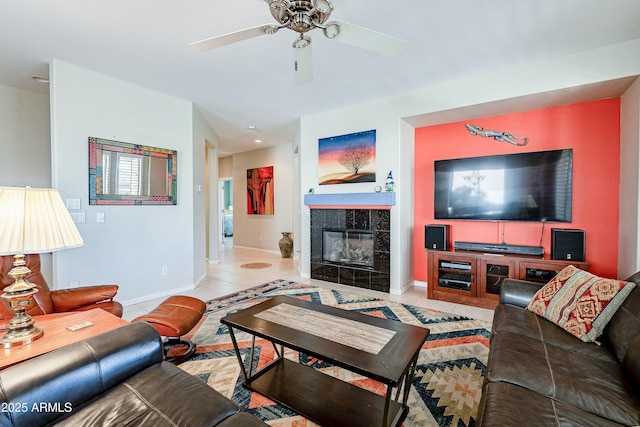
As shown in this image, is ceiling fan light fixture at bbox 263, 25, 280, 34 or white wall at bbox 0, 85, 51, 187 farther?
white wall at bbox 0, 85, 51, 187

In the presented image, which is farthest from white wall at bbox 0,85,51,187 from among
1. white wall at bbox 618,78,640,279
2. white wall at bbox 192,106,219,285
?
white wall at bbox 618,78,640,279

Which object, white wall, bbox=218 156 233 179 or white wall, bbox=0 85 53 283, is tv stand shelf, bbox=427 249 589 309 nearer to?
white wall, bbox=0 85 53 283

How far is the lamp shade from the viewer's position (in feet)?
3.97

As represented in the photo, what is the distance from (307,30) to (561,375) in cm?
219

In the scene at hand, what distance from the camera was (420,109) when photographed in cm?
364

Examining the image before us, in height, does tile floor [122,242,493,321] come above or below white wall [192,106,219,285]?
A: below

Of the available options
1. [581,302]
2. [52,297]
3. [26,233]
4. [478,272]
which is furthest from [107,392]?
[478,272]

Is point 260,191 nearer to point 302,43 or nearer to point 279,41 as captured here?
point 279,41

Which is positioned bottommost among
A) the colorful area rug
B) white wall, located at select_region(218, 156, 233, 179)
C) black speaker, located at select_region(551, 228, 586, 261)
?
the colorful area rug

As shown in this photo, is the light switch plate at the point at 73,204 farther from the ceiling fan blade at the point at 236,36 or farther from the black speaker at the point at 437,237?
the black speaker at the point at 437,237

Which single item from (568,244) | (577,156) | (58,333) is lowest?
(58,333)

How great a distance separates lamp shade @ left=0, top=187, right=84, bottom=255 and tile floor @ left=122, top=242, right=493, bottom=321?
213cm

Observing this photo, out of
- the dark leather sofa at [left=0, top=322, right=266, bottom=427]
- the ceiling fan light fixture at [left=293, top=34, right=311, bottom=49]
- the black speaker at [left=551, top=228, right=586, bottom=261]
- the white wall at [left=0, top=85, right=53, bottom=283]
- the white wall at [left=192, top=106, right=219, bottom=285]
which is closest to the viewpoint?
the dark leather sofa at [left=0, top=322, right=266, bottom=427]

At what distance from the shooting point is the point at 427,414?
1.63 metres
